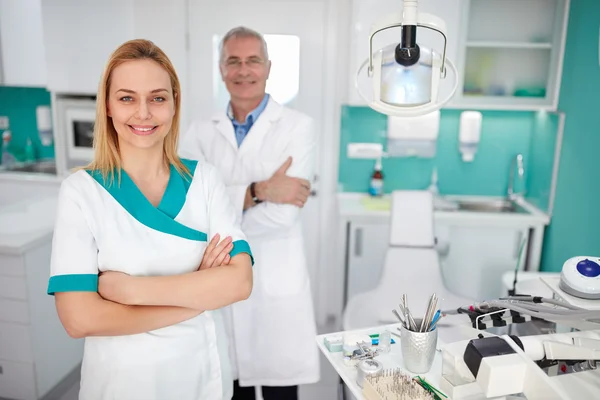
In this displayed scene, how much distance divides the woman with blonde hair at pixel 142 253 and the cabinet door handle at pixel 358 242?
161 centimetres

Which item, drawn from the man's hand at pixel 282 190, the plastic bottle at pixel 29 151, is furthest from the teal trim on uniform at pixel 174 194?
the plastic bottle at pixel 29 151

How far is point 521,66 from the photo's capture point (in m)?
3.09

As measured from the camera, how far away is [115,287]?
1.33 meters

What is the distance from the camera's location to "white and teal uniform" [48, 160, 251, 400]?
132cm

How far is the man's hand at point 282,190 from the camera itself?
200 centimetres

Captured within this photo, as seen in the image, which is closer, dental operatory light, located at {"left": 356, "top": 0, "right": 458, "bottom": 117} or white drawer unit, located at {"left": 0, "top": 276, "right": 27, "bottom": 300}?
dental operatory light, located at {"left": 356, "top": 0, "right": 458, "bottom": 117}

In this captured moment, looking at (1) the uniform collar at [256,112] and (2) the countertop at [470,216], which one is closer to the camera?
(1) the uniform collar at [256,112]

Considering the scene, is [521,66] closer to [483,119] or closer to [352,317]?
[483,119]

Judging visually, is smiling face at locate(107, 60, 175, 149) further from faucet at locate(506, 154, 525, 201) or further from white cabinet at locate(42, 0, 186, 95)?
faucet at locate(506, 154, 525, 201)

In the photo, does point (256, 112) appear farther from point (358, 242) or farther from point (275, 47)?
point (358, 242)

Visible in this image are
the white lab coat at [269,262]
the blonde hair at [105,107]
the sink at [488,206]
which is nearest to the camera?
the blonde hair at [105,107]

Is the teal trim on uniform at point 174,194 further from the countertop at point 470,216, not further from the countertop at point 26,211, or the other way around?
the countertop at point 470,216

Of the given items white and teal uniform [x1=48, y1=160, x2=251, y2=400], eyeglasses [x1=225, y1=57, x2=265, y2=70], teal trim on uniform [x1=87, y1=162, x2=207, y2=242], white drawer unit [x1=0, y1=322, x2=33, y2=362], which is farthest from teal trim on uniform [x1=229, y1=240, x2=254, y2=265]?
white drawer unit [x1=0, y1=322, x2=33, y2=362]

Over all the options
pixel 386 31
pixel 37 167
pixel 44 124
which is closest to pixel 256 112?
pixel 386 31
